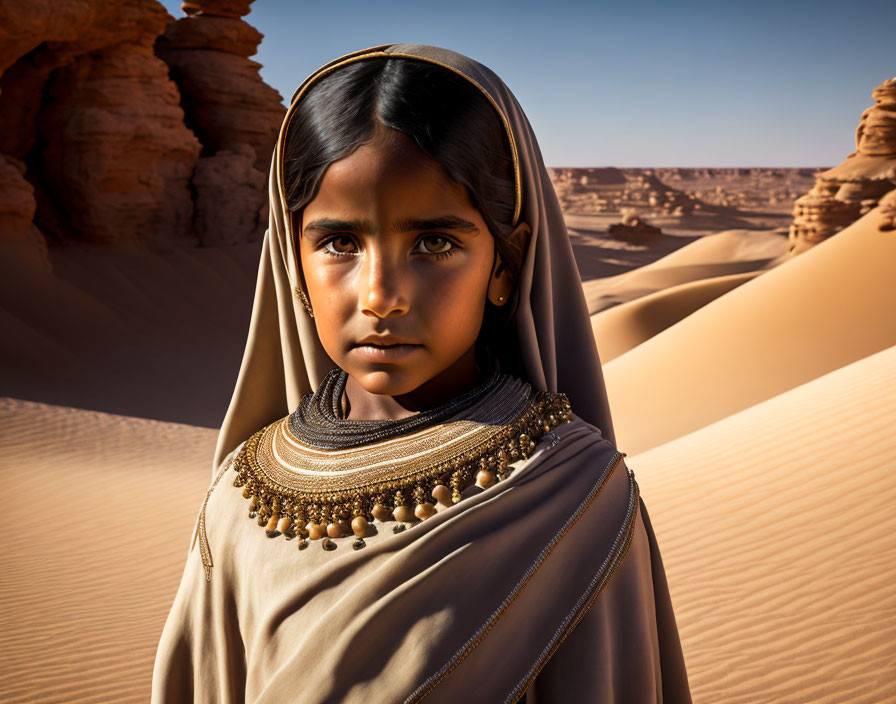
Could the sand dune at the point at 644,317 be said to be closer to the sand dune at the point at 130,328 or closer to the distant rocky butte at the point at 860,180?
the distant rocky butte at the point at 860,180

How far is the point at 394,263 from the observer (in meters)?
1.31

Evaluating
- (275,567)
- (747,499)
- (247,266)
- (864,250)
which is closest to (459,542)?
(275,567)

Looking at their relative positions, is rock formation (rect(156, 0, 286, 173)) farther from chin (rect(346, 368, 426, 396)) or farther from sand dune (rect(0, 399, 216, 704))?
chin (rect(346, 368, 426, 396))

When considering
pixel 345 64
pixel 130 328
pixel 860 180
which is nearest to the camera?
pixel 345 64

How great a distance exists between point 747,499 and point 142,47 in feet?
65.0

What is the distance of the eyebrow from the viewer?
4.25ft

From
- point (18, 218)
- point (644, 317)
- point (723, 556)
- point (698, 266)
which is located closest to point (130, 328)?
point (18, 218)

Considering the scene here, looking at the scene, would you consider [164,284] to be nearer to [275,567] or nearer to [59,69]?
[59,69]

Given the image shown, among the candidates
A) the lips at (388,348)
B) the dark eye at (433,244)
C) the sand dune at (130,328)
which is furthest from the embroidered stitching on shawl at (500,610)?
the sand dune at (130,328)

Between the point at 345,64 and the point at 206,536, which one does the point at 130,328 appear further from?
the point at 345,64

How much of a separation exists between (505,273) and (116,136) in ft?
67.6

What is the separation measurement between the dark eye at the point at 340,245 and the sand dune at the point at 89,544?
475cm

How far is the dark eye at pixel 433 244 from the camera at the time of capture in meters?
1.34

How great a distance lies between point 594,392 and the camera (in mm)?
1718
